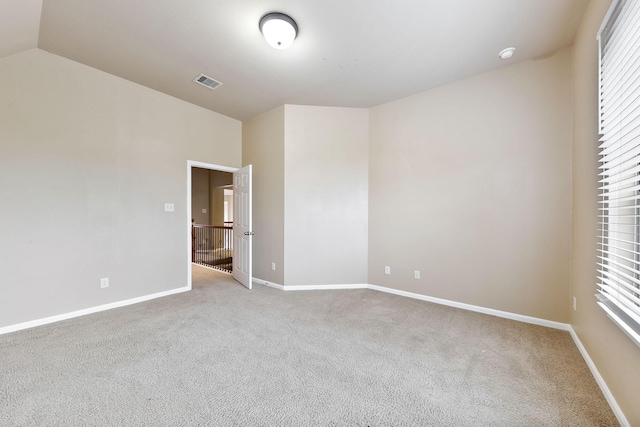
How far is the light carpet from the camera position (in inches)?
58.9

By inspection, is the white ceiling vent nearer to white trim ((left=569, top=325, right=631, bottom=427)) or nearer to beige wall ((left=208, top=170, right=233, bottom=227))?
white trim ((left=569, top=325, right=631, bottom=427))

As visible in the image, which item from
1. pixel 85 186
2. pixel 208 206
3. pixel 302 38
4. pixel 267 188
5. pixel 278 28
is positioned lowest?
pixel 208 206

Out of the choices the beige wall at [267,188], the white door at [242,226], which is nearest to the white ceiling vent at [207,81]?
the beige wall at [267,188]

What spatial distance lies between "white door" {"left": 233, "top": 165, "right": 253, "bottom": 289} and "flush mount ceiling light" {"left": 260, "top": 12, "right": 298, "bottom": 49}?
206cm

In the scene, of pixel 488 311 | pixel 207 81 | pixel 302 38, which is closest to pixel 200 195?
pixel 207 81

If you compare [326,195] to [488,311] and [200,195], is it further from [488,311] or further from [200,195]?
[200,195]

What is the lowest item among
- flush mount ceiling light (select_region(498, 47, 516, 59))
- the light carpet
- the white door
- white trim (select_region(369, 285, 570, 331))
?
the light carpet

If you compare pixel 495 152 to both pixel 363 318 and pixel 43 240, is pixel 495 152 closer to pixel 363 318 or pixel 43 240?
pixel 363 318

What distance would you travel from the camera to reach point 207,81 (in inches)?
129

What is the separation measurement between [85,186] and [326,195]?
Answer: 10.0ft

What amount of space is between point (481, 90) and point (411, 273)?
2483 mm

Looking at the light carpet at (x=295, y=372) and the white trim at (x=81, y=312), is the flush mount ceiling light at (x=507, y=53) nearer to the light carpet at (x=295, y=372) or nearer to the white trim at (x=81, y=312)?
the light carpet at (x=295, y=372)

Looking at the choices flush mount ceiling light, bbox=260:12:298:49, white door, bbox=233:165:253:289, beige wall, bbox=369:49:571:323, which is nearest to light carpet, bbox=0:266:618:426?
beige wall, bbox=369:49:571:323

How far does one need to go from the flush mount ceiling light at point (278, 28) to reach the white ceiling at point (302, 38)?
0.06 m
